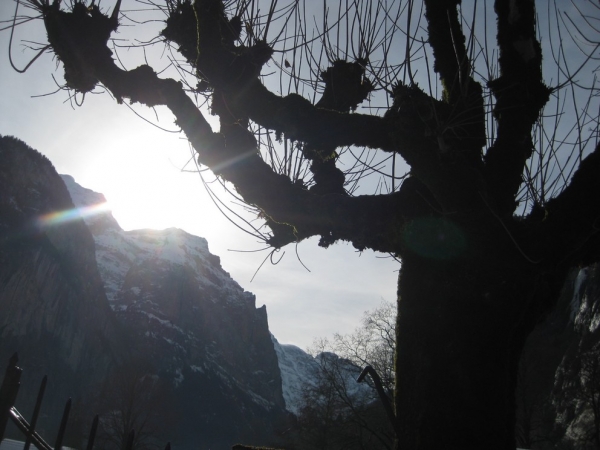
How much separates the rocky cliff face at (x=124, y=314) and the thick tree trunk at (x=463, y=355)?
45.6 metres

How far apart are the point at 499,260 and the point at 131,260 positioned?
145 metres

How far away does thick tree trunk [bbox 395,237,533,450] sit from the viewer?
1981mm

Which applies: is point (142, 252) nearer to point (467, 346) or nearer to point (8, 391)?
point (8, 391)

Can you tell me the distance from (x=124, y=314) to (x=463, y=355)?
109887 mm

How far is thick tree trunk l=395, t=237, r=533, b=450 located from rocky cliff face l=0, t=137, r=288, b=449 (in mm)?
45632

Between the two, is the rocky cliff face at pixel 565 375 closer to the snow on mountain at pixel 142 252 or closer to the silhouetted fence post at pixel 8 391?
the silhouetted fence post at pixel 8 391

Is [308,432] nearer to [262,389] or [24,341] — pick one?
[24,341]

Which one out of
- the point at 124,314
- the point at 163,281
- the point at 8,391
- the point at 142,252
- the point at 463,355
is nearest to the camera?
the point at 463,355

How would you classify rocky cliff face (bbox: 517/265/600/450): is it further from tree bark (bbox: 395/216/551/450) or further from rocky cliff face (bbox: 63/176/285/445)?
rocky cliff face (bbox: 63/176/285/445)

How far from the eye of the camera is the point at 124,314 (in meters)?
101

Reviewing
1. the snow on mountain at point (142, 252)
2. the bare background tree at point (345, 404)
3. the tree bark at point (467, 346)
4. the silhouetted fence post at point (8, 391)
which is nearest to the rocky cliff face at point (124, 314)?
the snow on mountain at point (142, 252)

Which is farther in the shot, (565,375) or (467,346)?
(565,375)

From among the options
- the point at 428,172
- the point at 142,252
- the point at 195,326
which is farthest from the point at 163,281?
the point at 428,172

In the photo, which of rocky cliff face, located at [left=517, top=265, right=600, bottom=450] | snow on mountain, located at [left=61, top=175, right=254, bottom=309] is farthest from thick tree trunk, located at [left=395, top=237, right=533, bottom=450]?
snow on mountain, located at [left=61, top=175, right=254, bottom=309]
